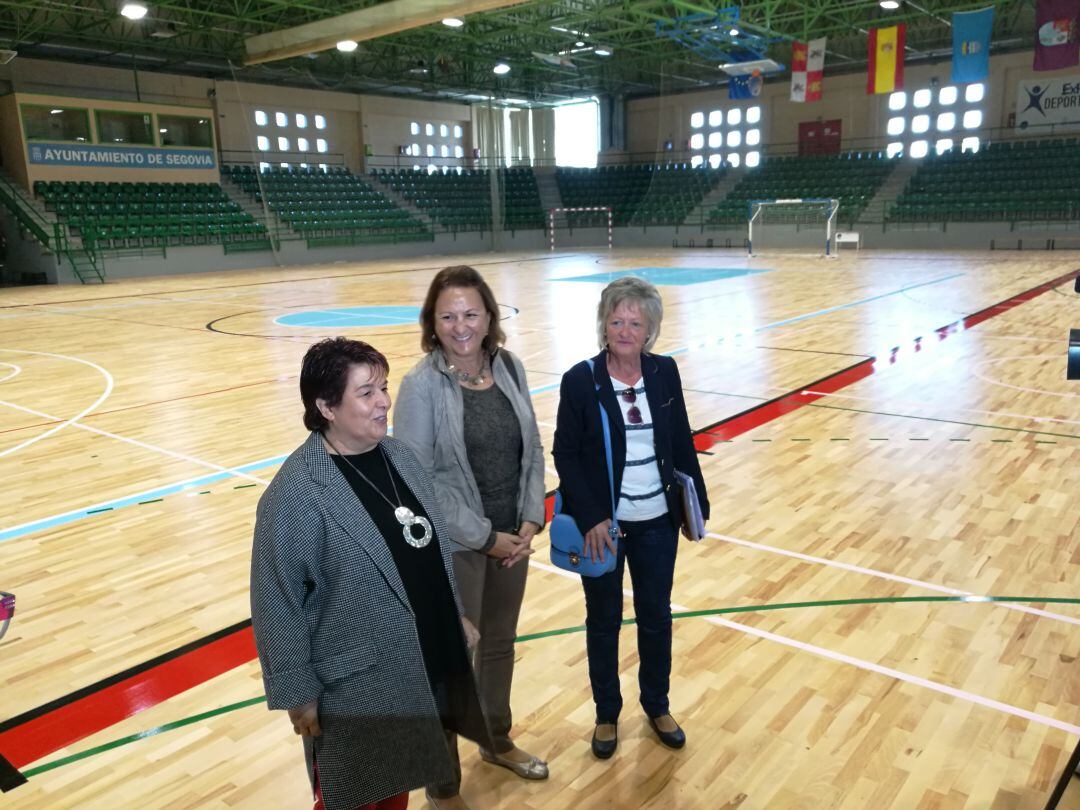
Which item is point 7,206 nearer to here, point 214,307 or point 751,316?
point 214,307

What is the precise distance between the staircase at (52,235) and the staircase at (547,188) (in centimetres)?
1710

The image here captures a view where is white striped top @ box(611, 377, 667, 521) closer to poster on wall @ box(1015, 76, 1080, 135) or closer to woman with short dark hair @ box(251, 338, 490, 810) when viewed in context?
woman with short dark hair @ box(251, 338, 490, 810)

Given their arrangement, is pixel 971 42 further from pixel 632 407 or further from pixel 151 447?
pixel 632 407

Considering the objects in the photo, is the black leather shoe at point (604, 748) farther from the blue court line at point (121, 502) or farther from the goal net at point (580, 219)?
the goal net at point (580, 219)

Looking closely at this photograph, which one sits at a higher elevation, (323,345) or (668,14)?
(668,14)

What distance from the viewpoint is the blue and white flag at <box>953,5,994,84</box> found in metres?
18.9

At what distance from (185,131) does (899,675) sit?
2737 cm

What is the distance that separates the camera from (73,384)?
856 cm

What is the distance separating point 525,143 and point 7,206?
19.0m

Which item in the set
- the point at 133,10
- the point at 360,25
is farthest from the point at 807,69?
the point at 133,10

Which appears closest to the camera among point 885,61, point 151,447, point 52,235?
point 151,447

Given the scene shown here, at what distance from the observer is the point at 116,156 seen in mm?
24156

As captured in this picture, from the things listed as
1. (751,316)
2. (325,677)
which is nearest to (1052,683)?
(325,677)

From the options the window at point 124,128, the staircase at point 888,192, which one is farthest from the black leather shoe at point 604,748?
the staircase at point 888,192
